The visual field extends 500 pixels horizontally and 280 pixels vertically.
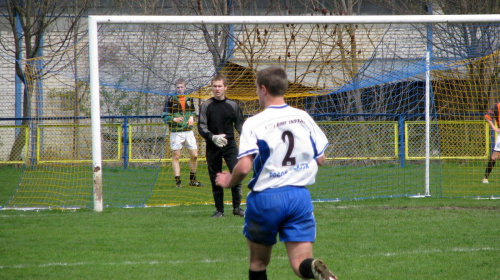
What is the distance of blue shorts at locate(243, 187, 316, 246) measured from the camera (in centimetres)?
379

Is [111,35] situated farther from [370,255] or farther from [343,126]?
[343,126]

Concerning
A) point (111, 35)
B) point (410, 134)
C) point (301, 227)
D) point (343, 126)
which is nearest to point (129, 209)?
point (111, 35)

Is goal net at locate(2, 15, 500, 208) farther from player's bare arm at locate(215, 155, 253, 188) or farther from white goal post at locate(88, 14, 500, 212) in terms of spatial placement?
player's bare arm at locate(215, 155, 253, 188)

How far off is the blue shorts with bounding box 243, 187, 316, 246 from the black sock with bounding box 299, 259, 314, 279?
0.57 feet

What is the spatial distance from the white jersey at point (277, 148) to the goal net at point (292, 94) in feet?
18.3

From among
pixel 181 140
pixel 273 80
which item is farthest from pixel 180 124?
pixel 273 80

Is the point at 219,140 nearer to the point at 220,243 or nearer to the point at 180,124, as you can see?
the point at 220,243

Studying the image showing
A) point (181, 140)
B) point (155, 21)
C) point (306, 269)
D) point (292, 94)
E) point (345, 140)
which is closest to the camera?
point (306, 269)

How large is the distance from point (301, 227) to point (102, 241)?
3509 mm

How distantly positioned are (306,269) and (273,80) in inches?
47.4

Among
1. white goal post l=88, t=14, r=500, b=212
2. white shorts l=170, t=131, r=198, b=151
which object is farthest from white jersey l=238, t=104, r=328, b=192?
white shorts l=170, t=131, r=198, b=151

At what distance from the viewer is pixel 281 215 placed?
379 centimetres

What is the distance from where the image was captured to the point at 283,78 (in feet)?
12.9

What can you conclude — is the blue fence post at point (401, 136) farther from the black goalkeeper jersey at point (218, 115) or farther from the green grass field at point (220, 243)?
the black goalkeeper jersey at point (218, 115)
